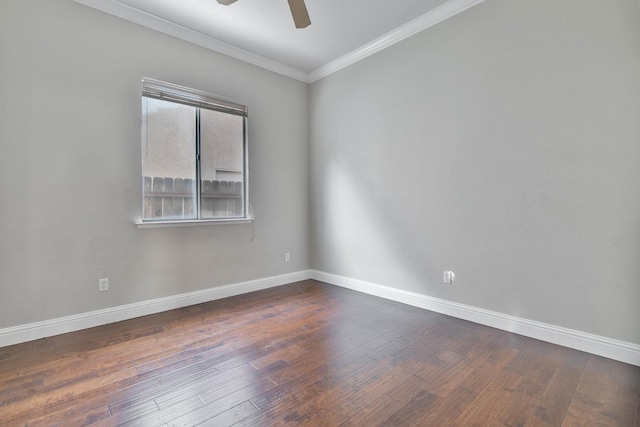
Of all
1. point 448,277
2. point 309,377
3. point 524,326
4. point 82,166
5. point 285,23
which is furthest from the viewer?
point 285,23

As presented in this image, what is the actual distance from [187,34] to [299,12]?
179 cm

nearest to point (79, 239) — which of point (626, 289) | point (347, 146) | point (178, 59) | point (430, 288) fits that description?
point (178, 59)

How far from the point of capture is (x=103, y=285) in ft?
8.98

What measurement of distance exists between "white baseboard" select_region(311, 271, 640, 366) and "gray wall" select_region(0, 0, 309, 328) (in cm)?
199

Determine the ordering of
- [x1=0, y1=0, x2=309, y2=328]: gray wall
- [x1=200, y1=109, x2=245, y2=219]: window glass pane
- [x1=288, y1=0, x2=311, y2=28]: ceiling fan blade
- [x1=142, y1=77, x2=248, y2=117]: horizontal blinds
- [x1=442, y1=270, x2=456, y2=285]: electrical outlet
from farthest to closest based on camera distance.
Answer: [x1=200, y1=109, x2=245, y2=219]: window glass pane, [x1=142, y1=77, x2=248, y2=117]: horizontal blinds, [x1=442, y1=270, x2=456, y2=285]: electrical outlet, [x1=0, y1=0, x2=309, y2=328]: gray wall, [x1=288, y1=0, x2=311, y2=28]: ceiling fan blade

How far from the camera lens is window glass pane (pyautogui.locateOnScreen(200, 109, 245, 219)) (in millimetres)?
3387

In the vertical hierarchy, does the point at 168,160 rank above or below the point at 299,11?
below

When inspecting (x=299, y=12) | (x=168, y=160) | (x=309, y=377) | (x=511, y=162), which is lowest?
(x=309, y=377)

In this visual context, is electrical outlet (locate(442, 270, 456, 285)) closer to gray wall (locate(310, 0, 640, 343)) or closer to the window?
gray wall (locate(310, 0, 640, 343))

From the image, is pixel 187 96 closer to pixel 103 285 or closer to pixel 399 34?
pixel 103 285

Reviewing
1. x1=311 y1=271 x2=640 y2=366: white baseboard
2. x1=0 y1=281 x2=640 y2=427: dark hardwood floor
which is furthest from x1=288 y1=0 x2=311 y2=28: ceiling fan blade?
x1=311 y1=271 x2=640 y2=366: white baseboard

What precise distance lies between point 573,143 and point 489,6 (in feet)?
4.45

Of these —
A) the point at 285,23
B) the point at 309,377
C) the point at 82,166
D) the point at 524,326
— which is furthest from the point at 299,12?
the point at 524,326

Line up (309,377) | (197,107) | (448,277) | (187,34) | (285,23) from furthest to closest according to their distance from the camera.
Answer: (197,107)
(187,34)
(285,23)
(448,277)
(309,377)
